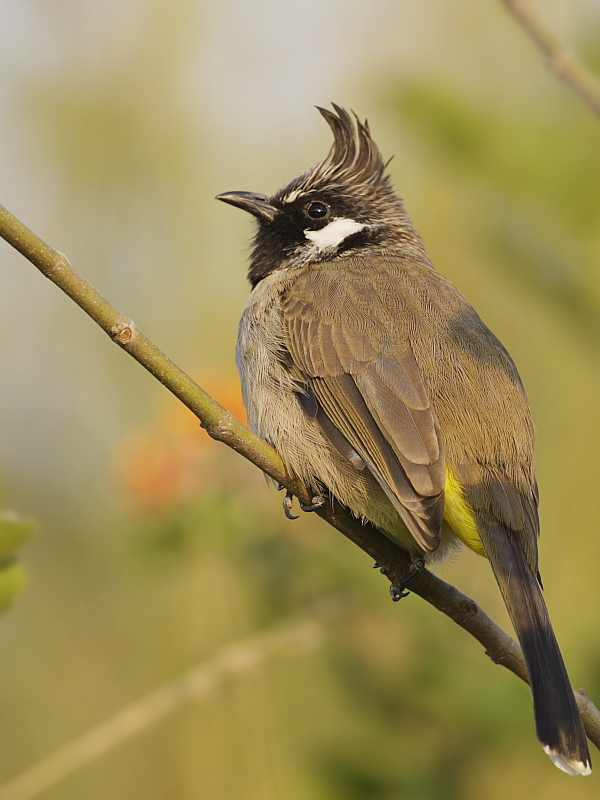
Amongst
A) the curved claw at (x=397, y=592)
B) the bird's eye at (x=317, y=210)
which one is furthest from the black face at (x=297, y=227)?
the curved claw at (x=397, y=592)

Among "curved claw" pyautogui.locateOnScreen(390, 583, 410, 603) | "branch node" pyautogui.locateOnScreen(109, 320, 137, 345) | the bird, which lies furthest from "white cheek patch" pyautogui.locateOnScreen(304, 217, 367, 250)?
"branch node" pyautogui.locateOnScreen(109, 320, 137, 345)

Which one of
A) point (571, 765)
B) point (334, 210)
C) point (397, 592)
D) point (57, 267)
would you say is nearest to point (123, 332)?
point (57, 267)

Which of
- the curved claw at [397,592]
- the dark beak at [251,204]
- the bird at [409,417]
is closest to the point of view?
the bird at [409,417]

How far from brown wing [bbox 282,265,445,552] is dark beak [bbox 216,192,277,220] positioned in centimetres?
65

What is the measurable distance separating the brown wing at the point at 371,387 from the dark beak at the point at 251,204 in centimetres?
65

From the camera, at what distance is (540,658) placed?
8.23 feet

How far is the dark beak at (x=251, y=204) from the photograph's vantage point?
4.09 m

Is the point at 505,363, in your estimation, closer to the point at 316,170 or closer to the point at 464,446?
the point at 464,446

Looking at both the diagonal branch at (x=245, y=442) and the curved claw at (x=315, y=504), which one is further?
the curved claw at (x=315, y=504)

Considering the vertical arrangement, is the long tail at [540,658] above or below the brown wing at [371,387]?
below

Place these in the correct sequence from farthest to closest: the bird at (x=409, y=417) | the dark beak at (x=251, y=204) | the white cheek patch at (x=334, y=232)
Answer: the dark beak at (x=251, y=204) < the white cheek patch at (x=334, y=232) < the bird at (x=409, y=417)

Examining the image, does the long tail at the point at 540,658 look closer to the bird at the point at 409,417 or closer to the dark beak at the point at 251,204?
the bird at the point at 409,417

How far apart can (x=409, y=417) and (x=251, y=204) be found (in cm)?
152

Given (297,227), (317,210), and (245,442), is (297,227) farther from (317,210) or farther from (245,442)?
(245,442)
